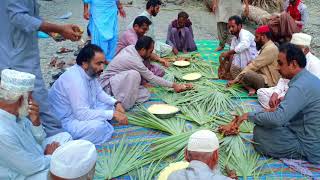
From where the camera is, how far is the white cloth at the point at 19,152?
88.9 inches

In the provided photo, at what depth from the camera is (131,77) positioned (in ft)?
13.7

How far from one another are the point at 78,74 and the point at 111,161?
868 millimetres

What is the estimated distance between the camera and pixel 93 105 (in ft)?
12.1

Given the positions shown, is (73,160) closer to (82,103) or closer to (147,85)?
(82,103)

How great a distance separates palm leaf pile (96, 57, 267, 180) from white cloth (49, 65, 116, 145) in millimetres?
234

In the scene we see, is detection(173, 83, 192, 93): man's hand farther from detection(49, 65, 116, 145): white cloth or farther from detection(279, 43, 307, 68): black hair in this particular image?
detection(279, 43, 307, 68): black hair

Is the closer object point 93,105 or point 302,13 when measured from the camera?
point 93,105

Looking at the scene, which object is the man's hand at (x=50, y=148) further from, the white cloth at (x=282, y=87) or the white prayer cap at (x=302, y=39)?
the white prayer cap at (x=302, y=39)

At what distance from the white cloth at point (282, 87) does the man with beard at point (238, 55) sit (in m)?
0.76

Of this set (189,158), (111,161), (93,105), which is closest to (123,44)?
(93,105)

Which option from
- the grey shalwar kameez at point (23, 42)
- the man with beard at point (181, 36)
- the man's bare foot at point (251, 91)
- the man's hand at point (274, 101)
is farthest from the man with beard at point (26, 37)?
the man with beard at point (181, 36)

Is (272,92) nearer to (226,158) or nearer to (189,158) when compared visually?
(226,158)

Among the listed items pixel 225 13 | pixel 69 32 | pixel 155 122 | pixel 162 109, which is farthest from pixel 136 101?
pixel 225 13

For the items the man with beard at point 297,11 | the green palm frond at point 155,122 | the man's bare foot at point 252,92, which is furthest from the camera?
the man with beard at point 297,11
